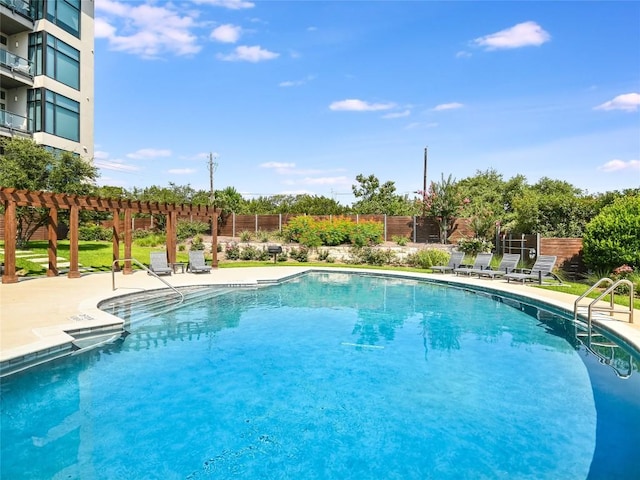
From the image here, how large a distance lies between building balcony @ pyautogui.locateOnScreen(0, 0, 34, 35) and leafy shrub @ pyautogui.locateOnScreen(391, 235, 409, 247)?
2412 cm

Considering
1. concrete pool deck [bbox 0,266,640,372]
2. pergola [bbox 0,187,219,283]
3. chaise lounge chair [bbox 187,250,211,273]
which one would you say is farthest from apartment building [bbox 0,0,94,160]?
concrete pool deck [bbox 0,266,640,372]

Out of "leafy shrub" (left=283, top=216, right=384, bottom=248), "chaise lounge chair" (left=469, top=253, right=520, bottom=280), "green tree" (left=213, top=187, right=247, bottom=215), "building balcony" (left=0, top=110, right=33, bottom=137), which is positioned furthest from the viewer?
"green tree" (left=213, top=187, right=247, bottom=215)

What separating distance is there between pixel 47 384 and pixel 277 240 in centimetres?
2047

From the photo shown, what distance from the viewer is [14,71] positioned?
22.4 m

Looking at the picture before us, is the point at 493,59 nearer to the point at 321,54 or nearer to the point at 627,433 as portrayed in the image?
the point at 321,54

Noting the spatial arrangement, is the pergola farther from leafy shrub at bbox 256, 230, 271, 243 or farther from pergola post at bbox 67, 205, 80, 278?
leafy shrub at bbox 256, 230, 271, 243

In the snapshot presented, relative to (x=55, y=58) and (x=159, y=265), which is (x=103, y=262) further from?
(x=55, y=58)

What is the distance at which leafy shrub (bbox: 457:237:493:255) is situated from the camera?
2119cm

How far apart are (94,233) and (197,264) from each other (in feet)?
49.4

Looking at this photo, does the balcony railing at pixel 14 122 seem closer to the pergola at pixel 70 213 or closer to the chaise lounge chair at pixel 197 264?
the pergola at pixel 70 213

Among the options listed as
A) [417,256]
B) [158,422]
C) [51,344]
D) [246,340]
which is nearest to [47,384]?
[51,344]

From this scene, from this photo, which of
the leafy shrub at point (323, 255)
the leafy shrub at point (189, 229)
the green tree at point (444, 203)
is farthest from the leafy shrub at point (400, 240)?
the leafy shrub at point (189, 229)

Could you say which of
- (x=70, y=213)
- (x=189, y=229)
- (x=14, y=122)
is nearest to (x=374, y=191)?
(x=189, y=229)

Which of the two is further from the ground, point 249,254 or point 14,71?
point 14,71
